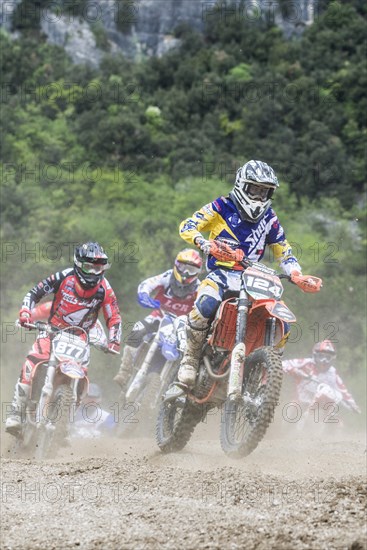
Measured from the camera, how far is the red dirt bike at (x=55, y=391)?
1018 cm

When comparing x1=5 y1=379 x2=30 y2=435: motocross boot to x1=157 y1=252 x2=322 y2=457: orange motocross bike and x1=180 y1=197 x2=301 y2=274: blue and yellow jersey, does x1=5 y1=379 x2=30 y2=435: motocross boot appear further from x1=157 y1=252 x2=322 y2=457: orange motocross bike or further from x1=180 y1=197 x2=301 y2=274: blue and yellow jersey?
x1=180 y1=197 x2=301 y2=274: blue and yellow jersey

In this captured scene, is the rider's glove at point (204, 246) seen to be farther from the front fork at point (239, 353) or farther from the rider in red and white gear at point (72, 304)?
the rider in red and white gear at point (72, 304)

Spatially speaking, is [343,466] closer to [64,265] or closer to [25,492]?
[25,492]

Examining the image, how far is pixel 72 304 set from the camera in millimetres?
11367

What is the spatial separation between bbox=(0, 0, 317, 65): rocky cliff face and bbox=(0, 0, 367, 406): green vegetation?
0.78 m

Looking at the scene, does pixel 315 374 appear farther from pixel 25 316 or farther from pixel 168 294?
pixel 25 316

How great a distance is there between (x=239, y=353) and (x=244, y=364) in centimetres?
22

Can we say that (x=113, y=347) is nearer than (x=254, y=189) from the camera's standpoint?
No

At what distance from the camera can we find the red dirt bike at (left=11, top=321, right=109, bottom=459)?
10180mm

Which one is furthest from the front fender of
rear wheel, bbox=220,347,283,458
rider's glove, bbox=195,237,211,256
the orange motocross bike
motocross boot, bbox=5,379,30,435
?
motocross boot, bbox=5,379,30,435

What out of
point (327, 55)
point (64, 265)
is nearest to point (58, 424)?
point (64, 265)

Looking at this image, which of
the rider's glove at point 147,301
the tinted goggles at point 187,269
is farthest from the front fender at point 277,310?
the tinted goggles at point 187,269

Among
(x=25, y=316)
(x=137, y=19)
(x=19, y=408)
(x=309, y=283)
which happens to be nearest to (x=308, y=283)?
(x=309, y=283)

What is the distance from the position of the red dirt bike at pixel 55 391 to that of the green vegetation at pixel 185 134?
2313 cm
